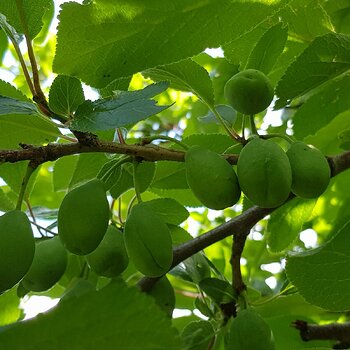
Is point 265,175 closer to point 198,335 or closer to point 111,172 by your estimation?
point 111,172

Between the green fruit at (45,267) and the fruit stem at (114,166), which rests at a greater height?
the fruit stem at (114,166)

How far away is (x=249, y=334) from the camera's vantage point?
1.21 meters

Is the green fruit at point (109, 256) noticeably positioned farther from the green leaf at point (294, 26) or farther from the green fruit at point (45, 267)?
the green leaf at point (294, 26)

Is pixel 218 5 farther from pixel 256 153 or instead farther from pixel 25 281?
pixel 25 281

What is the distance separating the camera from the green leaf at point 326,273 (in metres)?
1.21

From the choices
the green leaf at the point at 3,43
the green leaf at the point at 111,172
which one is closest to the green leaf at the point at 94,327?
the green leaf at the point at 111,172

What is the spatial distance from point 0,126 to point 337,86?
0.80 meters

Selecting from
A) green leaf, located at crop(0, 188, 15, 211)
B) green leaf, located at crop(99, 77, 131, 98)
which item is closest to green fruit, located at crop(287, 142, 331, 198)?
green leaf, located at crop(99, 77, 131, 98)

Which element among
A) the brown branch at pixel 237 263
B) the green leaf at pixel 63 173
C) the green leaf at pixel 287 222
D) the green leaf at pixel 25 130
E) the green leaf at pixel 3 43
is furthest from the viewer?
the green leaf at pixel 3 43

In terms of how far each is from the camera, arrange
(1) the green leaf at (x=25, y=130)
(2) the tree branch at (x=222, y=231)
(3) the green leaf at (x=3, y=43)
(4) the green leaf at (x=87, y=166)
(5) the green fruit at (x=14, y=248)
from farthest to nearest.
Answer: (3) the green leaf at (x=3, y=43) < (4) the green leaf at (x=87, y=166) < (2) the tree branch at (x=222, y=231) < (1) the green leaf at (x=25, y=130) < (5) the green fruit at (x=14, y=248)

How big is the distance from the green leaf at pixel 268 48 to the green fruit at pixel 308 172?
31cm

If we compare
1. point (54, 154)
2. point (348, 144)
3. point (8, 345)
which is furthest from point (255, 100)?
point (8, 345)

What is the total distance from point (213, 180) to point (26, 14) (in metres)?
0.50

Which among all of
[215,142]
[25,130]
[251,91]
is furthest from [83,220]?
[215,142]
